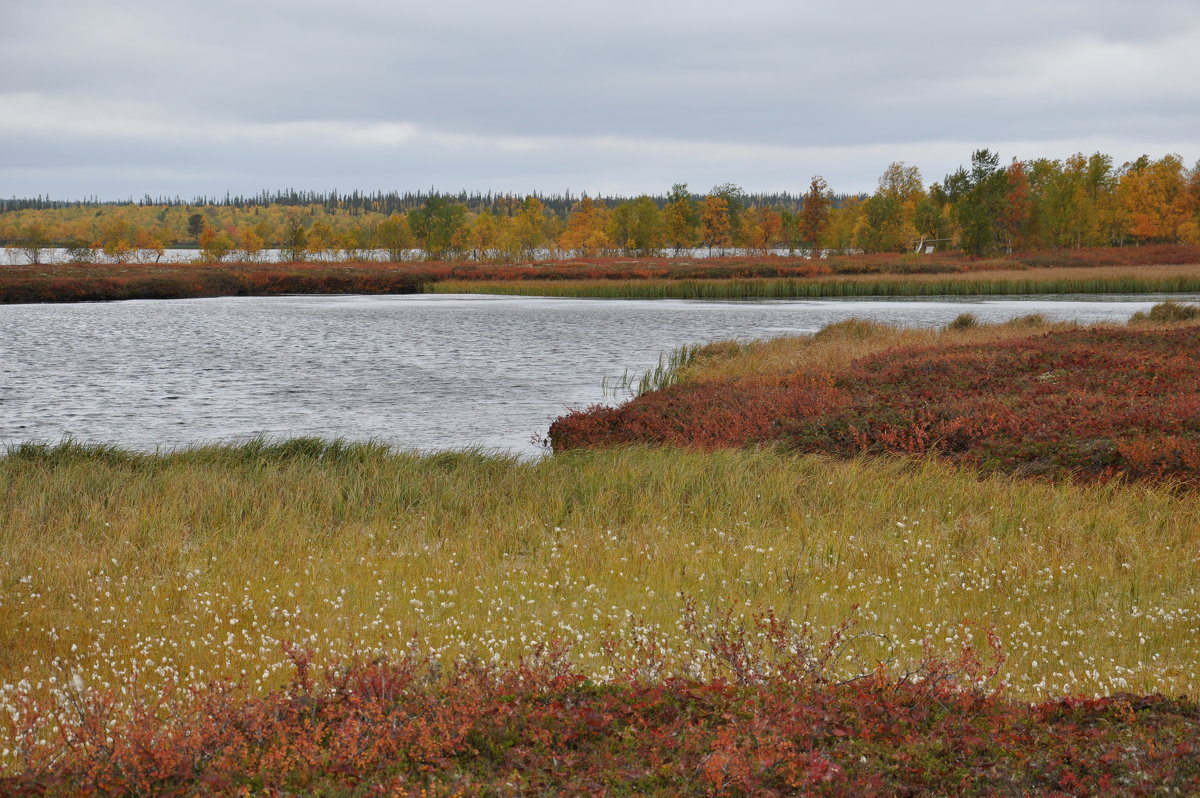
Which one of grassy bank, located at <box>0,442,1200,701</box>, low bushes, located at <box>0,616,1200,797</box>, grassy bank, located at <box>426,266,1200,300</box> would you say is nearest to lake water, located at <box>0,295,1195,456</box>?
grassy bank, located at <box>426,266,1200,300</box>

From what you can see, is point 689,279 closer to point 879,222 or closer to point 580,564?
point 879,222

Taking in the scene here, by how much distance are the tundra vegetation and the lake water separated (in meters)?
5.97

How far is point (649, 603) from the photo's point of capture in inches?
332

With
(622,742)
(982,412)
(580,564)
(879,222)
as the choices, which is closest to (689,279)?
(879,222)

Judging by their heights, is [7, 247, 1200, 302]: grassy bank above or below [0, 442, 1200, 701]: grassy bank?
above

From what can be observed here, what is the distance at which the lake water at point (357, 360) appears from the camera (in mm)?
23844

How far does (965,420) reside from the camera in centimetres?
1631

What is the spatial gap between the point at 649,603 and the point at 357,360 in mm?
31611

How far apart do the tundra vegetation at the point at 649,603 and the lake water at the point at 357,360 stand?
19.6ft

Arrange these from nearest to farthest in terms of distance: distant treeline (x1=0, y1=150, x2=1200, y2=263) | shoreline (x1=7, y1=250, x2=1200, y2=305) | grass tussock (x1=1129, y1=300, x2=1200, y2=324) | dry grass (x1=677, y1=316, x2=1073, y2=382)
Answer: dry grass (x1=677, y1=316, x2=1073, y2=382), grass tussock (x1=1129, y1=300, x2=1200, y2=324), shoreline (x1=7, y1=250, x2=1200, y2=305), distant treeline (x1=0, y1=150, x2=1200, y2=263)

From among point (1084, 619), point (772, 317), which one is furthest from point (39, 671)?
point (772, 317)

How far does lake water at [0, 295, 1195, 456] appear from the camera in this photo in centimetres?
2384

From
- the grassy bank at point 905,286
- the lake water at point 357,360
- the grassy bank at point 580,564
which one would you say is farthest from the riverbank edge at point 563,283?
the grassy bank at point 580,564

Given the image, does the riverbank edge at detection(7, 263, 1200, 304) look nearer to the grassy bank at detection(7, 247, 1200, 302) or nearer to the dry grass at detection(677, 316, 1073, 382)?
the grassy bank at detection(7, 247, 1200, 302)
